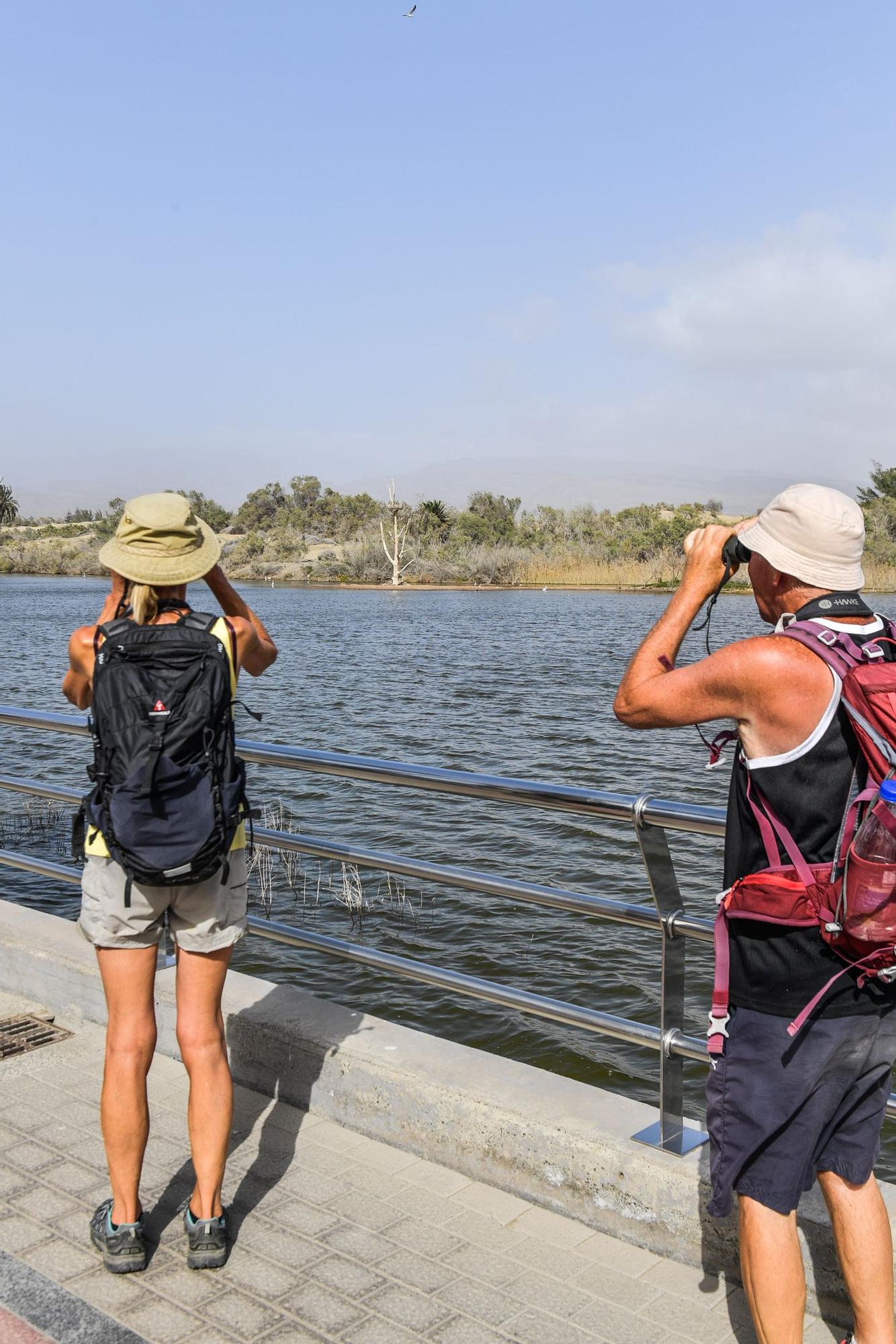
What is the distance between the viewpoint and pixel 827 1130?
2457 millimetres

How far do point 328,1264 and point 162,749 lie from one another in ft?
4.45

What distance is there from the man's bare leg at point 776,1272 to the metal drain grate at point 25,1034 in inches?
111

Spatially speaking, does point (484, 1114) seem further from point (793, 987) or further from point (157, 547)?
point (157, 547)

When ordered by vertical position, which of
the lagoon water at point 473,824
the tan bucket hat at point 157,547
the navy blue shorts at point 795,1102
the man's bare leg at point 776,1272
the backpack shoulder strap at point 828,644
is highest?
the tan bucket hat at point 157,547

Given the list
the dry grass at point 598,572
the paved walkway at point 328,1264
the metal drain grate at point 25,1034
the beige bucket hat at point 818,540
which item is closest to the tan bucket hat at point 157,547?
the beige bucket hat at point 818,540

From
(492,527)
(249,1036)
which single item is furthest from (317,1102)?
(492,527)

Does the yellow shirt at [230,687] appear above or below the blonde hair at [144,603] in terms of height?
below

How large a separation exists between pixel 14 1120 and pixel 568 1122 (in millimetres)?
1752

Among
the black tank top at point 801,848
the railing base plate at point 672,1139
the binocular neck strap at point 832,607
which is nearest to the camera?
the black tank top at point 801,848

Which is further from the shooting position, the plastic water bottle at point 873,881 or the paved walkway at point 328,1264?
the paved walkway at point 328,1264

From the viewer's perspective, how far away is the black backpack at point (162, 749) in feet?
9.36

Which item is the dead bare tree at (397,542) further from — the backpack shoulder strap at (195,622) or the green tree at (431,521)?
the backpack shoulder strap at (195,622)

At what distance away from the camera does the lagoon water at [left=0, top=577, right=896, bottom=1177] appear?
8.72 metres

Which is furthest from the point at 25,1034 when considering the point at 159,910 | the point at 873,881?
the point at 873,881
